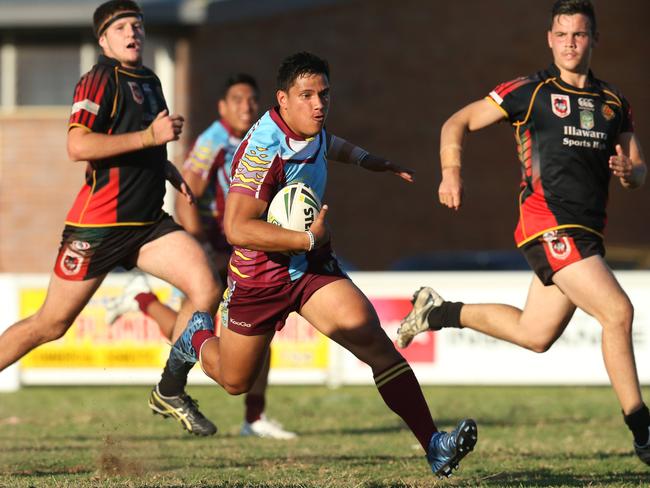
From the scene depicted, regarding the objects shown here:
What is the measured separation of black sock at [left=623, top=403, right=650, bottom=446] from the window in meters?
17.1

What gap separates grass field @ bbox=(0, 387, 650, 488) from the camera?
7301 mm

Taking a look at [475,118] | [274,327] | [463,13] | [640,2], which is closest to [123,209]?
[274,327]

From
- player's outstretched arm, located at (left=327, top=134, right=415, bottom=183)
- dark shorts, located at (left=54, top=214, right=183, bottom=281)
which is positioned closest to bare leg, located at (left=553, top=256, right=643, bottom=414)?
player's outstretched arm, located at (left=327, top=134, right=415, bottom=183)

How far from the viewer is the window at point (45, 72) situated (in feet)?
75.2

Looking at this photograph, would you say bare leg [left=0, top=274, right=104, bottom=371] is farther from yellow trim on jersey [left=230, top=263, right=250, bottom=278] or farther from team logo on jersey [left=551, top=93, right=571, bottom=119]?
team logo on jersey [left=551, top=93, right=571, bottom=119]

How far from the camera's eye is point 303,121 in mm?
6625

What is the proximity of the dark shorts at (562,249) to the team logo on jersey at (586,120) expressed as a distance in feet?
1.98

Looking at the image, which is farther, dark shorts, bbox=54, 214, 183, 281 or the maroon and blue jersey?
dark shorts, bbox=54, 214, 183, 281

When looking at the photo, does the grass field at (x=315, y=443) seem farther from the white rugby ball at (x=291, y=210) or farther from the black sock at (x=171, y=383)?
the white rugby ball at (x=291, y=210)

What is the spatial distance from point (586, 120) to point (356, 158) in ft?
4.50

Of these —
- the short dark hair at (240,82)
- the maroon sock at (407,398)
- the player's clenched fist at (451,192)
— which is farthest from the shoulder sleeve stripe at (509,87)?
the short dark hair at (240,82)

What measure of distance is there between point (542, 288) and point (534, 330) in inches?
10.4

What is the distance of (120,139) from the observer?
7.65 meters

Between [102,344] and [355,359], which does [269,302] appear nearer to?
[355,359]
